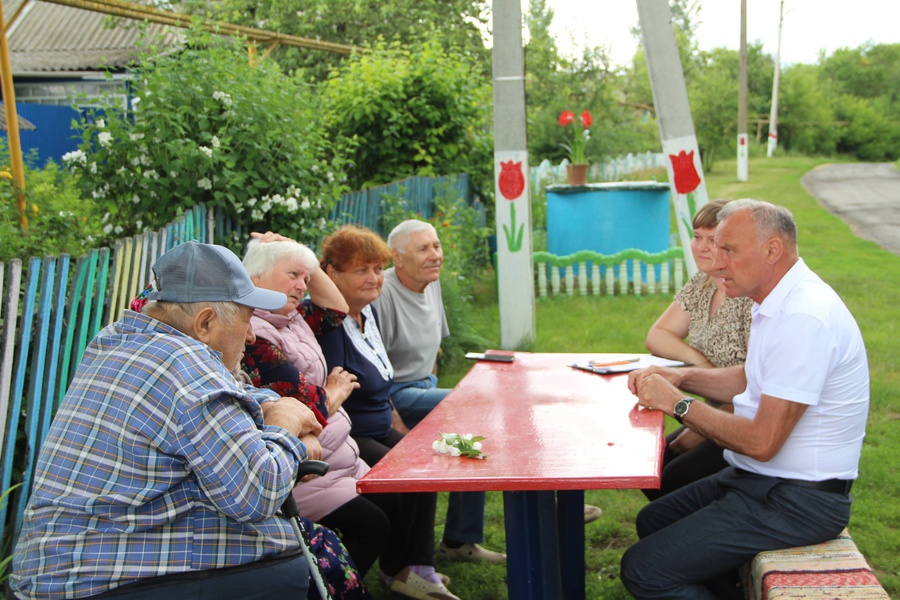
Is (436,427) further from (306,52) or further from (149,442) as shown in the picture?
(306,52)

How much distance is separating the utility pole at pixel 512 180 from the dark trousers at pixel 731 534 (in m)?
4.92

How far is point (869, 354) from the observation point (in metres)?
7.58

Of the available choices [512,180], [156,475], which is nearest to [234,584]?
[156,475]

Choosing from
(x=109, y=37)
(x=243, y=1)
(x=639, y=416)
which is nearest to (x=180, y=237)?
(x=639, y=416)

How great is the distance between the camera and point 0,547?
338cm

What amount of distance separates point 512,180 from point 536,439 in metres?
4.94

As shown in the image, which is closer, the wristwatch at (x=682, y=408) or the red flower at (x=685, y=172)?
the wristwatch at (x=682, y=408)

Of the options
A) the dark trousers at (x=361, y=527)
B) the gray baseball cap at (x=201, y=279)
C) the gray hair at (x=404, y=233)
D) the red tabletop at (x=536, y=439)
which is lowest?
the dark trousers at (x=361, y=527)

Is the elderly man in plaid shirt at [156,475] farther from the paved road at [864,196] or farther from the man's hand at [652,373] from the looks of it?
the paved road at [864,196]

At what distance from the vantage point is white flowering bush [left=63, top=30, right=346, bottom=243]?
493 centimetres

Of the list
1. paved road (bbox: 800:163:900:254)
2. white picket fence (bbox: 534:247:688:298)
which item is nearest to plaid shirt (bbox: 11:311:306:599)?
white picket fence (bbox: 534:247:688:298)

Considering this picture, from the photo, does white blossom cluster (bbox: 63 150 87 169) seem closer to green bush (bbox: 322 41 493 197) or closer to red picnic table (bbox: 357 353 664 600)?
red picnic table (bbox: 357 353 664 600)

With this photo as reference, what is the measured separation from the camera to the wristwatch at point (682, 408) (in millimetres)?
3104

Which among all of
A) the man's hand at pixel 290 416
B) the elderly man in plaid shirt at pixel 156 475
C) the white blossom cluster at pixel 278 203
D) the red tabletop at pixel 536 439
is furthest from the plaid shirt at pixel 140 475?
the white blossom cluster at pixel 278 203
